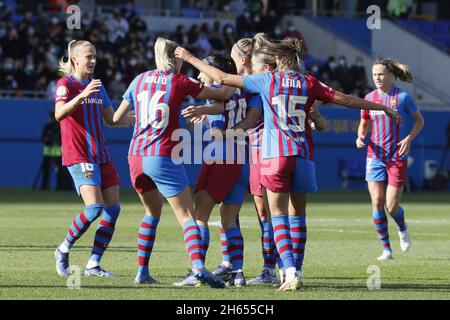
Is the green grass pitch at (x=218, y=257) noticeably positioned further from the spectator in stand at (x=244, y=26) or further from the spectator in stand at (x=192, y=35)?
the spectator in stand at (x=244, y=26)

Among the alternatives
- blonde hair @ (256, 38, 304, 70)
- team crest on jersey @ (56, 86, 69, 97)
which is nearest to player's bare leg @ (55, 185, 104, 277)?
team crest on jersey @ (56, 86, 69, 97)

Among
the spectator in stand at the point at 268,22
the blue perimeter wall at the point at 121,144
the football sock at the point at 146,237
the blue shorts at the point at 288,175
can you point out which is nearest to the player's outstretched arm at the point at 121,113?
the football sock at the point at 146,237

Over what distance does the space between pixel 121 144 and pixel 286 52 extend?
22.0m

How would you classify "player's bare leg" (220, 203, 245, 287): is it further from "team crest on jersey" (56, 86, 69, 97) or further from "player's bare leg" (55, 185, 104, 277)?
"team crest on jersey" (56, 86, 69, 97)

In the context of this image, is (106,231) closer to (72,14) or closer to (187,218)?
(187,218)

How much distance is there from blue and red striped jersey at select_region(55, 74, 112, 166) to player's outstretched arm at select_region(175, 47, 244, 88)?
1687mm

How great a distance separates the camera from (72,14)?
31.8 m

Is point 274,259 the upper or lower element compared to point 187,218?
lower

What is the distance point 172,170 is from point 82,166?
1455mm

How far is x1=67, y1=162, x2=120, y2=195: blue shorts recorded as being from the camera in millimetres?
10898

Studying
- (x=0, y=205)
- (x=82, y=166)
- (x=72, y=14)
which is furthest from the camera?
(x=72, y=14)

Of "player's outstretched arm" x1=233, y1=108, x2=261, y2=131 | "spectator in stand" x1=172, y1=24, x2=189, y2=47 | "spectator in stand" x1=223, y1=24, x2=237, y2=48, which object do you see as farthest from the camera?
"spectator in stand" x1=223, y1=24, x2=237, y2=48

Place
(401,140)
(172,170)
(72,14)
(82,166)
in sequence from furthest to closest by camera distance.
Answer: (72,14), (401,140), (82,166), (172,170)

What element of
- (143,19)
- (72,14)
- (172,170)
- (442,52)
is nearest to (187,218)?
(172,170)
